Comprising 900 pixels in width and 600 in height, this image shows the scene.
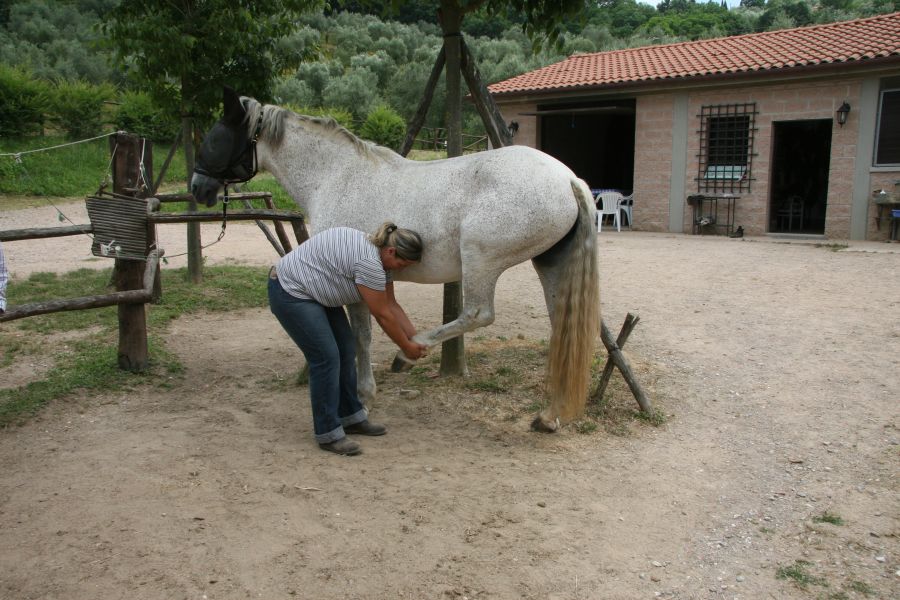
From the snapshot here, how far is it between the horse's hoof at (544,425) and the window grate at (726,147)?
11.4 m

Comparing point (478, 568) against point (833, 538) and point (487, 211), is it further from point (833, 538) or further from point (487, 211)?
point (487, 211)

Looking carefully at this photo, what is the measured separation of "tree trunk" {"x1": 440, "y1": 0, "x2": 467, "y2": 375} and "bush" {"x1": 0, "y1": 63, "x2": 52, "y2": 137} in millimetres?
18070

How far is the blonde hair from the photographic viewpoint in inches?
138

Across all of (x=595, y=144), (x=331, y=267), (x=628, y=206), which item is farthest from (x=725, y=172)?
(x=331, y=267)

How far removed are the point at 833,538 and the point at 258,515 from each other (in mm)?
2433

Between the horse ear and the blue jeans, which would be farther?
the horse ear

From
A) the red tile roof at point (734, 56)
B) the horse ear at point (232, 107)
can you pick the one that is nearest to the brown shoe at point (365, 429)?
the horse ear at point (232, 107)

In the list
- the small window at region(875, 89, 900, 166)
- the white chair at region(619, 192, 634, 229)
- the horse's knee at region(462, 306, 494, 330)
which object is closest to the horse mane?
the horse's knee at region(462, 306, 494, 330)

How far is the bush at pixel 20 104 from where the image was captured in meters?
18.5

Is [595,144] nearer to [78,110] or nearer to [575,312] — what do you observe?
[78,110]

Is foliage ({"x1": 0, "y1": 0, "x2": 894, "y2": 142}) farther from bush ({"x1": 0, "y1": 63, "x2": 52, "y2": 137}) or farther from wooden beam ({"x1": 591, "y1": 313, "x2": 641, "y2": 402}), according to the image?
wooden beam ({"x1": 591, "y1": 313, "x2": 641, "y2": 402})

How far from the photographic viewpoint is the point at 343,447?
148 inches

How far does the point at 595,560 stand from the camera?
2756mm

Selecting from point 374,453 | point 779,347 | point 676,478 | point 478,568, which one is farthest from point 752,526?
point 779,347
